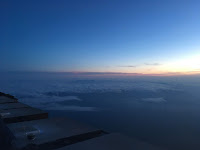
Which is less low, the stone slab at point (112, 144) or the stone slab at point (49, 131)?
the stone slab at point (112, 144)

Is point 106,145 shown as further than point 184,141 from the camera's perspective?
No

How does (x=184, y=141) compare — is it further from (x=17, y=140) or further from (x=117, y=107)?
(x=17, y=140)

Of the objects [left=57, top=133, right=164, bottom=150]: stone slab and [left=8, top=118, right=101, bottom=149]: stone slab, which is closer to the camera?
[left=57, top=133, right=164, bottom=150]: stone slab

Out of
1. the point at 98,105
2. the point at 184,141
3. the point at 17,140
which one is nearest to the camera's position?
the point at 17,140

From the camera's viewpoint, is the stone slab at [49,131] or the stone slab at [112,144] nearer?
the stone slab at [112,144]

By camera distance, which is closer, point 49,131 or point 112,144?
point 112,144

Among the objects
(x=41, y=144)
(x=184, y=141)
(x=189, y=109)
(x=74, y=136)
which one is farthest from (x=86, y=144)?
(x=189, y=109)

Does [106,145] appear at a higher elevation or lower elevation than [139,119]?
higher

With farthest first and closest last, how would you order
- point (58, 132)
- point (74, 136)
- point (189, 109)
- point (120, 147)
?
1. point (189, 109)
2. point (58, 132)
3. point (74, 136)
4. point (120, 147)

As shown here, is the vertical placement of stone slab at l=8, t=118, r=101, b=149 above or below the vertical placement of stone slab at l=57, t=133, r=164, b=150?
below

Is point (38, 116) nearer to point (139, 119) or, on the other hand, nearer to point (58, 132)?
point (58, 132)

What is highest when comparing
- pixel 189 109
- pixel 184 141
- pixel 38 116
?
pixel 38 116
